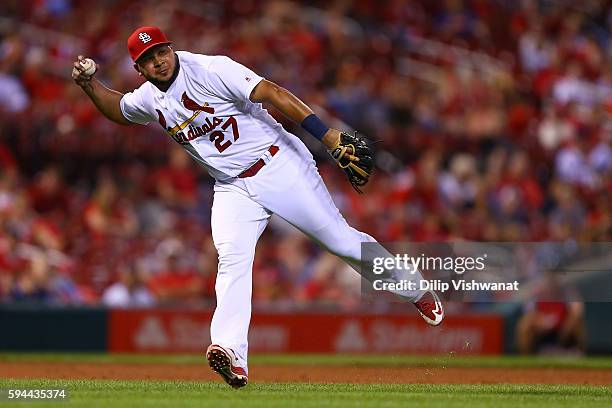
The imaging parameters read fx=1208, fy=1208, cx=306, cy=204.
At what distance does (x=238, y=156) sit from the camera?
732 centimetres

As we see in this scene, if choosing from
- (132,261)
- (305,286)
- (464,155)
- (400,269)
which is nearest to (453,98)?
(464,155)

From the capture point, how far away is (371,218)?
14164 millimetres

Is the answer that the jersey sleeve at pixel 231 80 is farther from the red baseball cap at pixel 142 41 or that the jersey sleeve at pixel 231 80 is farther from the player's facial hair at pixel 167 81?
the red baseball cap at pixel 142 41

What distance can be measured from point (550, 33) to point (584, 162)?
3340 mm

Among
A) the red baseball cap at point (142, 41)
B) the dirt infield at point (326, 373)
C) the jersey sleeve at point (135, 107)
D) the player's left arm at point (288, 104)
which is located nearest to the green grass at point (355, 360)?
the dirt infield at point (326, 373)

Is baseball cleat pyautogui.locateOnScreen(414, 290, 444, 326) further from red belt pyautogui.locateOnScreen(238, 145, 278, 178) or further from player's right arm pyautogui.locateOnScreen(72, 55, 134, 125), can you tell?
player's right arm pyautogui.locateOnScreen(72, 55, 134, 125)

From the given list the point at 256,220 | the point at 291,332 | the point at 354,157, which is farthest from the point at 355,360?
the point at 354,157

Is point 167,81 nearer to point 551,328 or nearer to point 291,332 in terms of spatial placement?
point 291,332

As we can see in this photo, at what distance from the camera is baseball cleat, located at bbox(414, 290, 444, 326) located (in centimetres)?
776

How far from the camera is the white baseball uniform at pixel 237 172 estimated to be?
7.21 meters

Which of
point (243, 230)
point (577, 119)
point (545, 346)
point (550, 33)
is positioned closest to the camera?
point (243, 230)

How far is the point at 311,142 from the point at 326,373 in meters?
5.34

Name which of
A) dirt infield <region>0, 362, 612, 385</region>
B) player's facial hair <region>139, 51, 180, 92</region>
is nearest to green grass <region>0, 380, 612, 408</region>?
dirt infield <region>0, 362, 612, 385</region>

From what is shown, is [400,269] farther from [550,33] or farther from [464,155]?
[550,33]
